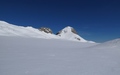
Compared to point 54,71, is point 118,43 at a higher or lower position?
higher

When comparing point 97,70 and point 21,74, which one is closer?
point 21,74

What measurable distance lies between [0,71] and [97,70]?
8.56 feet

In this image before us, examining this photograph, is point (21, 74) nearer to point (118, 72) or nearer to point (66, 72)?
point (66, 72)

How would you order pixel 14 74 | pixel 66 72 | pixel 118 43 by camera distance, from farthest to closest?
1. pixel 118 43
2. pixel 66 72
3. pixel 14 74

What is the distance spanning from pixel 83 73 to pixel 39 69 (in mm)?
1213

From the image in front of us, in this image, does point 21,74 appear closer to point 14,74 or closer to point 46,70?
point 14,74

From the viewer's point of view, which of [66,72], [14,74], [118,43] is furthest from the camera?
[118,43]

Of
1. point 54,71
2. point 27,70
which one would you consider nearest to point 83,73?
point 54,71

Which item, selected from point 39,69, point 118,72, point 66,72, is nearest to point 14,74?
point 39,69

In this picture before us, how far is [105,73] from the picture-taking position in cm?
336

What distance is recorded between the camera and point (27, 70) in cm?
348

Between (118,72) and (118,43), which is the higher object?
(118,43)

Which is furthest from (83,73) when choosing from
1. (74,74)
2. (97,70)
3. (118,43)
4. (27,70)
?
(118,43)

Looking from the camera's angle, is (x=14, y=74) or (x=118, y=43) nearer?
(x=14, y=74)
